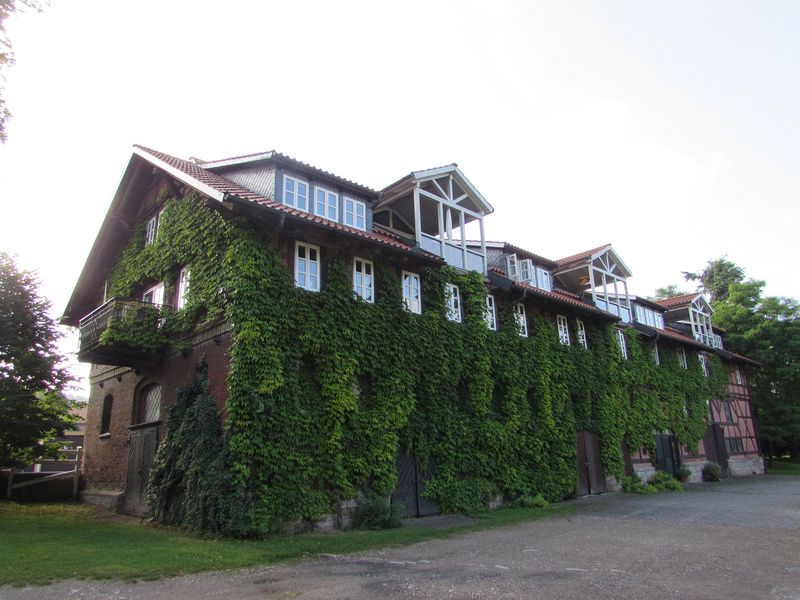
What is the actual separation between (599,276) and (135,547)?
23203mm

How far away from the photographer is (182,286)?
16.5 meters

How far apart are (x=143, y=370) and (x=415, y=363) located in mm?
8540

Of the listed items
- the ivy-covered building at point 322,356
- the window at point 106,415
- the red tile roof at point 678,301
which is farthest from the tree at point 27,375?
the red tile roof at point 678,301

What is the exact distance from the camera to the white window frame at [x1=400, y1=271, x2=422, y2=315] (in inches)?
667

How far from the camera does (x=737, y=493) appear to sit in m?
21.9

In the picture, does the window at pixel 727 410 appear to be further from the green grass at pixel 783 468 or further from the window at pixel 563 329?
the window at pixel 563 329

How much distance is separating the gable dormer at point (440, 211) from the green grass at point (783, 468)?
27.1m

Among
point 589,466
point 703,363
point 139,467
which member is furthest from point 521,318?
point 703,363

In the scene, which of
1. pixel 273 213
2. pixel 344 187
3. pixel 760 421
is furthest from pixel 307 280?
pixel 760 421

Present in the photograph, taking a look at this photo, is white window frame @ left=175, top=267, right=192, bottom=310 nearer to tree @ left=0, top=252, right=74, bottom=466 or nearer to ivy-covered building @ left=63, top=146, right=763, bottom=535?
ivy-covered building @ left=63, top=146, right=763, bottom=535

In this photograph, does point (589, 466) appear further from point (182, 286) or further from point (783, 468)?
point (783, 468)

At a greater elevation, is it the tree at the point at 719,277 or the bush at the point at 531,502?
the tree at the point at 719,277

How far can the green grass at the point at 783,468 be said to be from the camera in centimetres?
3397

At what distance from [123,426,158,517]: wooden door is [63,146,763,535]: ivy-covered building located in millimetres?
86
